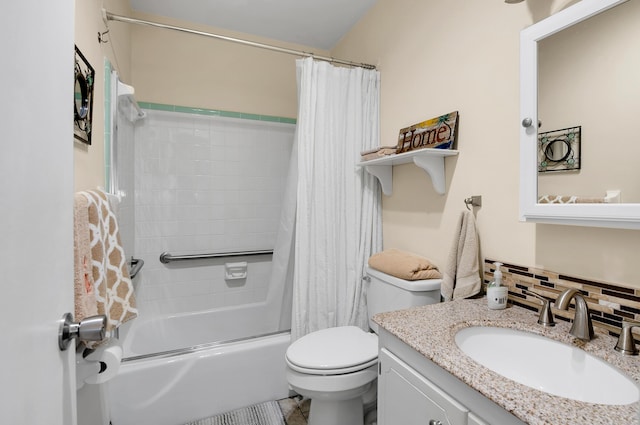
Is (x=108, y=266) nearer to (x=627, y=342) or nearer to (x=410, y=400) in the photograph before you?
(x=410, y=400)

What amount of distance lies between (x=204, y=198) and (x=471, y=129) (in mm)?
1939

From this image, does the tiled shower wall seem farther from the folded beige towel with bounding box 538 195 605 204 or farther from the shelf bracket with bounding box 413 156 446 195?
the folded beige towel with bounding box 538 195 605 204

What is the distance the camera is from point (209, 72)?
2.43m

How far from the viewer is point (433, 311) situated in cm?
113

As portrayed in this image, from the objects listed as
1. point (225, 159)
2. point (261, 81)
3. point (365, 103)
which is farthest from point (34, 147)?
point (261, 81)

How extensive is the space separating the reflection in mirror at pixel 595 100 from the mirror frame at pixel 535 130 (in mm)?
20

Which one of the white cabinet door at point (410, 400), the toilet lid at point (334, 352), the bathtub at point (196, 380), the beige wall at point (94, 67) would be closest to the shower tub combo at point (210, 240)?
the bathtub at point (196, 380)

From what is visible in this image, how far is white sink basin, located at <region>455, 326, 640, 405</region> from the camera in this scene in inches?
29.9

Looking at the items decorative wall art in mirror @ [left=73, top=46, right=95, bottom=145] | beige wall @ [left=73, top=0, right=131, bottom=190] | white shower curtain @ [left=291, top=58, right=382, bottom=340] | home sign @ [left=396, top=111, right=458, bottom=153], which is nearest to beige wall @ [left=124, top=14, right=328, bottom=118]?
beige wall @ [left=73, top=0, right=131, bottom=190]

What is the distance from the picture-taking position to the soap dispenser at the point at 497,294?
114 centimetres

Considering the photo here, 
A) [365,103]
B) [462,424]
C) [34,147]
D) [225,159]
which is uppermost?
[365,103]

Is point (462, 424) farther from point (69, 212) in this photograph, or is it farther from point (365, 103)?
point (365, 103)

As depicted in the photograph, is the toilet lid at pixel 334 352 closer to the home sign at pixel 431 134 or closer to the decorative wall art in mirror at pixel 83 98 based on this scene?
the home sign at pixel 431 134

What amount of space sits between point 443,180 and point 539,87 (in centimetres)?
56
